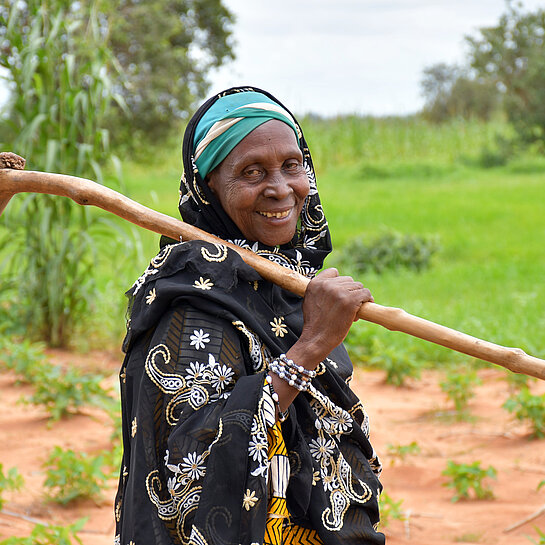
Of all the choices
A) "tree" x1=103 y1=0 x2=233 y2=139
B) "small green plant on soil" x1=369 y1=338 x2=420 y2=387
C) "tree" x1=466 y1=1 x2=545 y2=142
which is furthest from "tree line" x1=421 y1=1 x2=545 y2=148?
"small green plant on soil" x1=369 y1=338 x2=420 y2=387

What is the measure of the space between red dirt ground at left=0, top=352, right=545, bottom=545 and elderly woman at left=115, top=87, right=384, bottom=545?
4.86 feet

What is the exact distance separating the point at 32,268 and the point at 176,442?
3928 millimetres

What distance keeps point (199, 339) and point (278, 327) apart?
0.78ft

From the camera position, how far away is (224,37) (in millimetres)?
15945

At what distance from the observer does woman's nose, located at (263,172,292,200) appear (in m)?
1.85

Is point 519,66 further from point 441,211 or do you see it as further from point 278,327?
point 278,327

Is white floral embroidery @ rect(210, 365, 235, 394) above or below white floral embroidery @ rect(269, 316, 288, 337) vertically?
below

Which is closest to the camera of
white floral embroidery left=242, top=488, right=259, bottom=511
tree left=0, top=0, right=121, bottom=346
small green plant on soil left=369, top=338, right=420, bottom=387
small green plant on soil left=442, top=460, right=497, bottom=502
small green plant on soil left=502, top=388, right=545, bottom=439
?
white floral embroidery left=242, top=488, right=259, bottom=511

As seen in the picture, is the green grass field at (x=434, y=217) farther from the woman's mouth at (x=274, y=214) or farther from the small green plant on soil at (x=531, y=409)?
the woman's mouth at (x=274, y=214)

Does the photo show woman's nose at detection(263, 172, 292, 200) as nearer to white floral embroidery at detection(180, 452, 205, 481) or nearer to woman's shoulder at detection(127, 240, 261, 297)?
woman's shoulder at detection(127, 240, 261, 297)

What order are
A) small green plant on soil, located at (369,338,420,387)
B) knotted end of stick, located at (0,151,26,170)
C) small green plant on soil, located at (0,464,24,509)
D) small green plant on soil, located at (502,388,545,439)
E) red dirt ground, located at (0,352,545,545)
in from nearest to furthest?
1. knotted end of stick, located at (0,151,26,170)
2. small green plant on soil, located at (0,464,24,509)
3. red dirt ground, located at (0,352,545,545)
4. small green plant on soil, located at (502,388,545,439)
5. small green plant on soil, located at (369,338,420,387)

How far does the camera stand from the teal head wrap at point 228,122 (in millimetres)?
1840

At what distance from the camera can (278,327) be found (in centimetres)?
184

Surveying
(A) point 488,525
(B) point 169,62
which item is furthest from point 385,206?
(A) point 488,525
